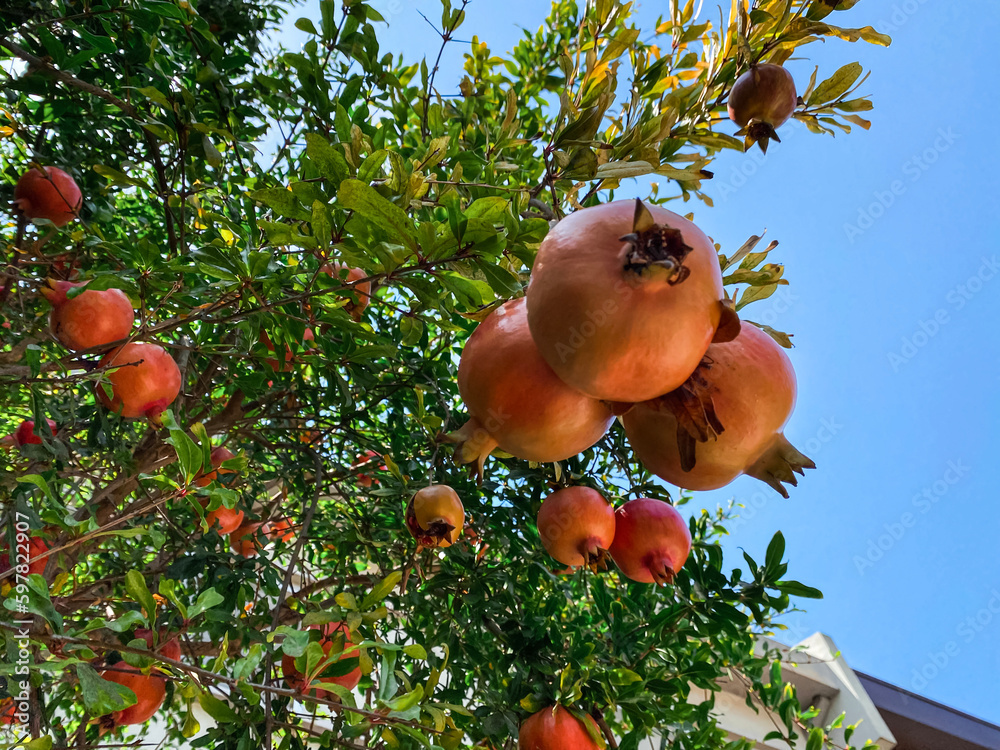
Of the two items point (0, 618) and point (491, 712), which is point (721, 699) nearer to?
point (491, 712)

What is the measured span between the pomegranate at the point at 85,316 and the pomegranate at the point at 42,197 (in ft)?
0.85

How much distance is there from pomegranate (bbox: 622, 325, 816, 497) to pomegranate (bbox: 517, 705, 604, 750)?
844mm

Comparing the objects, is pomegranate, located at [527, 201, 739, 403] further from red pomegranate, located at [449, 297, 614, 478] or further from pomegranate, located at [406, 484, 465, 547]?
pomegranate, located at [406, 484, 465, 547]

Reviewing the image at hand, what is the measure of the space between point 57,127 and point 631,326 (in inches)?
79.2

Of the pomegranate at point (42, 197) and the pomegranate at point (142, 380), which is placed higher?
the pomegranate at point (42, 197)

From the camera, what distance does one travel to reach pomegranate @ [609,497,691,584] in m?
1.07

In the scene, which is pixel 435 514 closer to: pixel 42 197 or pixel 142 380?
pixel 142 380

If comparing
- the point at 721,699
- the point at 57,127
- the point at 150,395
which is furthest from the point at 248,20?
the point at 721,699

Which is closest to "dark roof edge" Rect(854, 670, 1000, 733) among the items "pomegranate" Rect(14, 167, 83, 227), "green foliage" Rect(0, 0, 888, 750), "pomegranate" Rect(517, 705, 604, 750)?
"green foliage" Rect(0, 0, 888, 750)

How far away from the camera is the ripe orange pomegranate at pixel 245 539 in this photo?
1.78 metres

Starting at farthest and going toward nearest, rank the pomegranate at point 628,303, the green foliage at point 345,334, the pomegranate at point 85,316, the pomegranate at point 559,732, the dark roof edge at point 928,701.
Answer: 1. the dark roof edge at point 928,701
2. the pomegranate at point 85,316
3. the pomegranate at point 559,732
4. the green foliage at point 345,334
5. the pomegranate at point 628,303

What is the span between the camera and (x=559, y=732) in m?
1.20

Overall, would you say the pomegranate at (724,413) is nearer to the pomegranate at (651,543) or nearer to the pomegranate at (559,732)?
the pomegranate at (651,543)

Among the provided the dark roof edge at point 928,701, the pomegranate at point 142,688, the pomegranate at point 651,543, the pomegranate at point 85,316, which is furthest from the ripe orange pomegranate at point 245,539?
the dark roof edge at point 928,701
